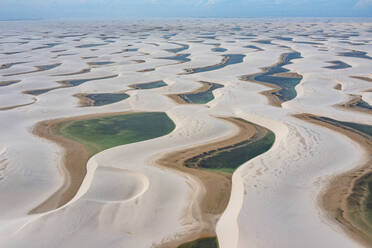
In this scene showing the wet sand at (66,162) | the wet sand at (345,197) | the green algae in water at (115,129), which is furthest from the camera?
the green algae in water at (115,129)

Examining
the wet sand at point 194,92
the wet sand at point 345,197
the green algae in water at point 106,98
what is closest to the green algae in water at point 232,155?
the wet sand at point 345,197

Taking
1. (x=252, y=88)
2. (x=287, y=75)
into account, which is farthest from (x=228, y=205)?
(x=287, y=75)

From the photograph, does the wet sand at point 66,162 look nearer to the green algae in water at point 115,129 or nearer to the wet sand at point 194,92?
the green algae in water at point 115,129

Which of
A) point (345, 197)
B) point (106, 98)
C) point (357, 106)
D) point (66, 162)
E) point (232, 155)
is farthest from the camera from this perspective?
point (106, 98)

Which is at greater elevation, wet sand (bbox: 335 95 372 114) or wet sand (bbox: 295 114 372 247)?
wet sand (bbox: 295 114 372 247)

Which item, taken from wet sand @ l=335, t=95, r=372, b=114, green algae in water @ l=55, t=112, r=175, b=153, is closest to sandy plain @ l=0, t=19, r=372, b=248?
wet sand @ l=335, t=95, r=372, b=114

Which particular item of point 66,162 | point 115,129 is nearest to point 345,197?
point 66,162

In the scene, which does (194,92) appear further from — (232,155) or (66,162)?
(66,162)

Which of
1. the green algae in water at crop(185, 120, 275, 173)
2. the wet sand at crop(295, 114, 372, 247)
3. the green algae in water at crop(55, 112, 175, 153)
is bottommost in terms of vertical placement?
the green algae in water at crop(55, 112, 175, 153)

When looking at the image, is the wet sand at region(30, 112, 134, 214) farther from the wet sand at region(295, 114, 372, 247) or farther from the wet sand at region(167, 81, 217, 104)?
the wet sand at region(295, 114, 372, 247)

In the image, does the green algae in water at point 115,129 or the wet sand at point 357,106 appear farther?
the wet sand at point 357,106

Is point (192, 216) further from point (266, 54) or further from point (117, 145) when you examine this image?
point (266, 54)
